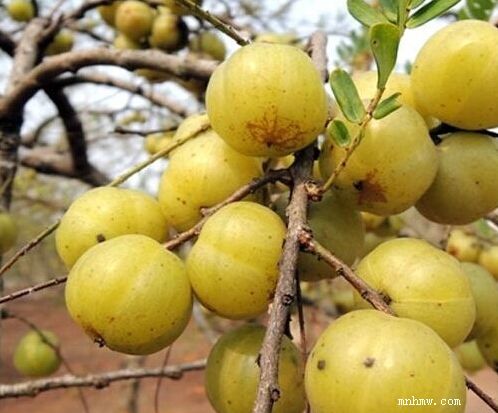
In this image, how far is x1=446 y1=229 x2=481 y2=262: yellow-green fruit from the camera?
1765 millimetres

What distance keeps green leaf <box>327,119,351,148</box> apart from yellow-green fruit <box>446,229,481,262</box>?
1.17 metres

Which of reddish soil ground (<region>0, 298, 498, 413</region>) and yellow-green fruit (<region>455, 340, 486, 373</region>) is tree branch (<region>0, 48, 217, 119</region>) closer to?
yellow-green fruit (<region>455, 340, 486, 373</region>)

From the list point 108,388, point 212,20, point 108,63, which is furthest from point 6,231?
point 108,388

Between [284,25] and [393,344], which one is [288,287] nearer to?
[393,344]

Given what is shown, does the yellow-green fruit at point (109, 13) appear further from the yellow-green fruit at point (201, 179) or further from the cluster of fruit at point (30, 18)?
the yellow-green fruit at point (201, 179)

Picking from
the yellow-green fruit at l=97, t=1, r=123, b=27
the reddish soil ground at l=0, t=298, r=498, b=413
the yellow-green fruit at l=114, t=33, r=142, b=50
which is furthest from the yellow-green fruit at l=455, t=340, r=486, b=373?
the reddish soil ground at l=0, t=298, r=498, b=413

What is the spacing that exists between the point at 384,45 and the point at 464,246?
1.28 m

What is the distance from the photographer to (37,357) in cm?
207

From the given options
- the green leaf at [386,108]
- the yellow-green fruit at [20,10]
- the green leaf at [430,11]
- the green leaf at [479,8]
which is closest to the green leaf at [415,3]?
the green leaf at [430,11]

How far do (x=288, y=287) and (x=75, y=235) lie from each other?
31 centimetres

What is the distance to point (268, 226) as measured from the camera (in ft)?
2.13

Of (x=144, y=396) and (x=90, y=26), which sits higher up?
(x=90, y=26)

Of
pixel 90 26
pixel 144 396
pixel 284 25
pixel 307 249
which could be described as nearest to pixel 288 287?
pixel 307 249

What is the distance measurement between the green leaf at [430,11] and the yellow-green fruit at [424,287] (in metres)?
0.23
